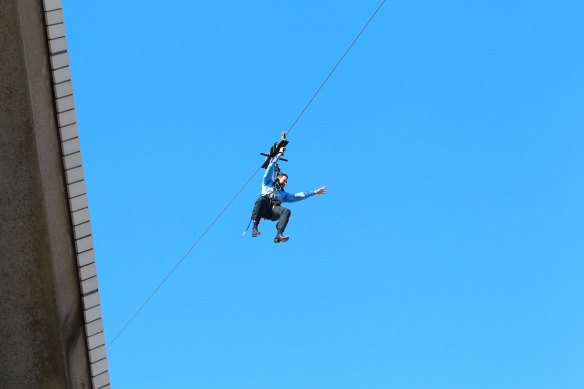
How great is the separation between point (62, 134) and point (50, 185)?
56 cm

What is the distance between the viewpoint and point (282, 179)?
1970 cm

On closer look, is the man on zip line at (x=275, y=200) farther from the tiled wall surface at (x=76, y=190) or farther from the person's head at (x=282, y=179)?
the tiled wall surface at (x=76, y=190)

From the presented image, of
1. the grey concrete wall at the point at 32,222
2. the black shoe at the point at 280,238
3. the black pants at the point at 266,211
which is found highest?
the black pants at the point at 266,211

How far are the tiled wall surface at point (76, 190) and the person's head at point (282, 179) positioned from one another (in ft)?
30.0

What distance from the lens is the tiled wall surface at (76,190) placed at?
405 inches

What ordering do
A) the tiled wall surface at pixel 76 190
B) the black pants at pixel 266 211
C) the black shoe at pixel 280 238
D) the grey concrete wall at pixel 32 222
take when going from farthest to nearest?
the black pants at pixel 266 211 → the black shoe at pixel 280 238 → the tiled wall surface at pixel 76 190 → the grey concrete wall at pixel 32 222

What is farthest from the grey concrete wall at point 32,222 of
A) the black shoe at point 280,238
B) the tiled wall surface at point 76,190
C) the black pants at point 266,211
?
the black pants at point 266,211

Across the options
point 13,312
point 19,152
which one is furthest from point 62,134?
point 13,312

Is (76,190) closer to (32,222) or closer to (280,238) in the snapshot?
(32,222)

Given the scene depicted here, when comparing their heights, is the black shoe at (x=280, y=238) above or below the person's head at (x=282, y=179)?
below

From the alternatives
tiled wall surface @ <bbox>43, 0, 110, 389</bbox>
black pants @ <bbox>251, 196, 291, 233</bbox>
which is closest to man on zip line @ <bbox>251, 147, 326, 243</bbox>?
black pants @ <bbox>251, 196, 291, 233</bbox>

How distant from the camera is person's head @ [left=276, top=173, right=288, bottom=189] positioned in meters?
19.7

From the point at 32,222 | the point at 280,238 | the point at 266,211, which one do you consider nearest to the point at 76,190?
→ the point at 32,222

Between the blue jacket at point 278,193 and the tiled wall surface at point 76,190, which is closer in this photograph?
the tiled wall surface at point 76,190
